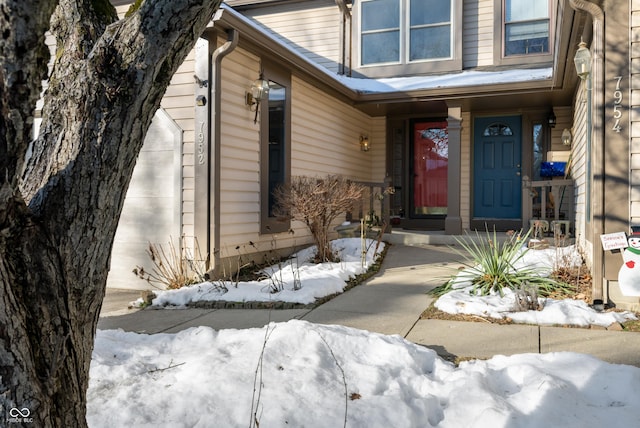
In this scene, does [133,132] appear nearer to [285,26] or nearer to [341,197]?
[341,197]

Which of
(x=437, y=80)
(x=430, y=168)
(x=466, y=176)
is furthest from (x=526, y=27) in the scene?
(x=430, y=168)

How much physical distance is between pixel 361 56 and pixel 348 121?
170 centimetres

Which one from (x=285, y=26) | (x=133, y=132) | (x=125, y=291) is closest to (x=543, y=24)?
(x=285, y=26)

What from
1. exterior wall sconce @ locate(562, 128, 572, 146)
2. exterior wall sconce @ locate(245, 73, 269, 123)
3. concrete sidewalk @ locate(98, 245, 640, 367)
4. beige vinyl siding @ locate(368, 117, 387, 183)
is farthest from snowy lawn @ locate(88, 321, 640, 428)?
beige vinyl siding @ locate(368, 117, 387, 183)

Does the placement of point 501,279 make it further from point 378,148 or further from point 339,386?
point 378,148

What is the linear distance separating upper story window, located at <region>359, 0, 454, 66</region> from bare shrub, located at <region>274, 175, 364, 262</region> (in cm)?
449

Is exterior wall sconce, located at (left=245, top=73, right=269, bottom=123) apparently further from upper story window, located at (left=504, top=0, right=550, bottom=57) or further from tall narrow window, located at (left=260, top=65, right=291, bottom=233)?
upper story window, located at (left=504, top=0, right=550, bottom=57)

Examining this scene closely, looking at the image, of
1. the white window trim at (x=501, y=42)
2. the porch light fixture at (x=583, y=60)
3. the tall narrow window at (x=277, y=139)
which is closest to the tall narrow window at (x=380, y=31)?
the white window trim at (x=501, y=42)

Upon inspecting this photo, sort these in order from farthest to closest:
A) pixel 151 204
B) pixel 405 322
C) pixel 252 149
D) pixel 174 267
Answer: pixel 252 149
pixel 151 204
pixel 174 267
pixel 405 322

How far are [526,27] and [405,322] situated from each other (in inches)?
315

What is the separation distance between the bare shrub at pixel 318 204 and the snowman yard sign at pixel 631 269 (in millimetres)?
3666

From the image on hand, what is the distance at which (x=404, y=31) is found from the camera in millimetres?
10523

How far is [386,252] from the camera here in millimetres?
8281

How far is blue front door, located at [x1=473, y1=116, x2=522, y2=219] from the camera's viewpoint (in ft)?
33.5
